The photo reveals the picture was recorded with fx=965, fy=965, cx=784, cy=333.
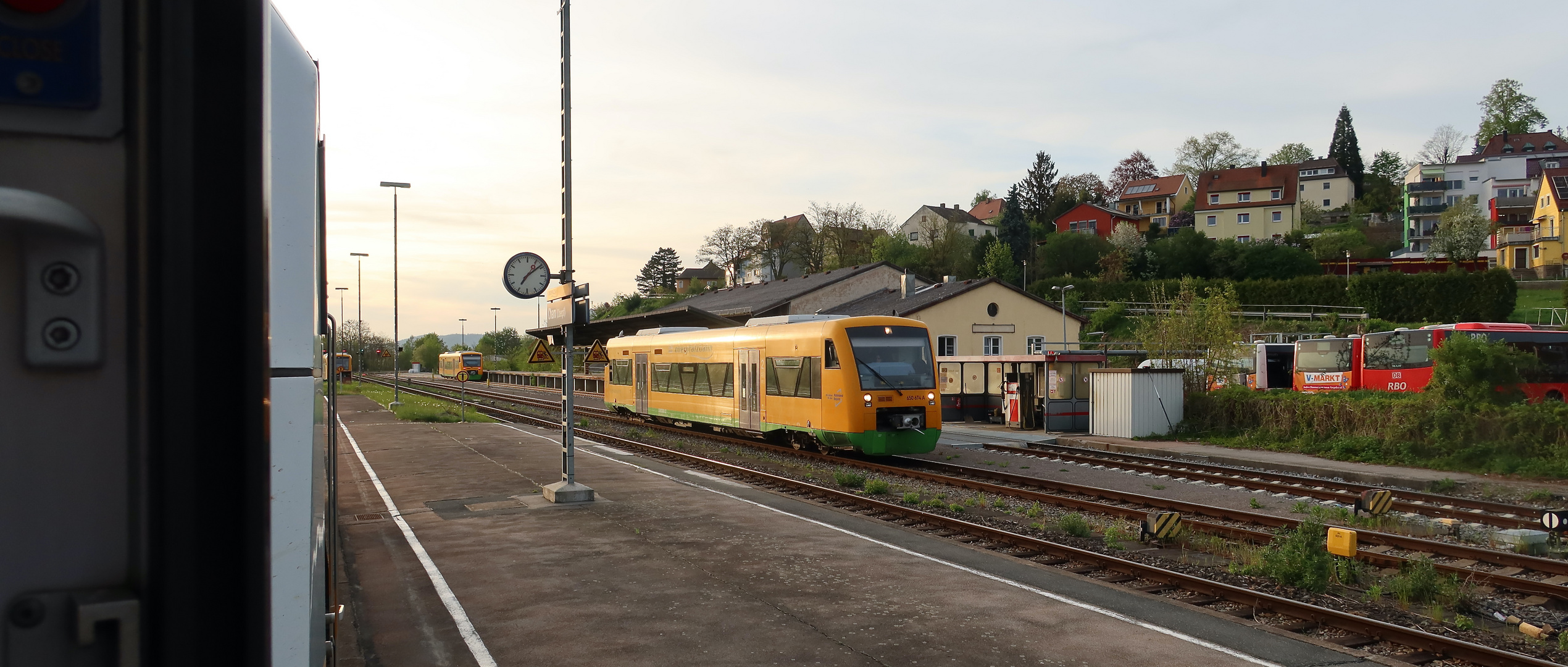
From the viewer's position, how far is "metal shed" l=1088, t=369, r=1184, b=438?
2438 centimetres

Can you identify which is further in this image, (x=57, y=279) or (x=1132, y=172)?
(x=1132, y=172)

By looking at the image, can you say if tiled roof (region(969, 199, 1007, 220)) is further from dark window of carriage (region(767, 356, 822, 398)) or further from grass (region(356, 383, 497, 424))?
dark window of carriage (region(767, 356, 822, 398))

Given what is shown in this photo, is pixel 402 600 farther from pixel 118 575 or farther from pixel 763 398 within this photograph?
pixel 763 398

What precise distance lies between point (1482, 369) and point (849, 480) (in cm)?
1280

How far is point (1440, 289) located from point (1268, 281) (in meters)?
8.29

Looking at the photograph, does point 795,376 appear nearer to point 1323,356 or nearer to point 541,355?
point 541,355

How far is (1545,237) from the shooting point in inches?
2729

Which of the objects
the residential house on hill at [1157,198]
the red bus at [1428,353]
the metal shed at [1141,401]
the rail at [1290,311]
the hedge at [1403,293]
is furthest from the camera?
the residential house on hill at [1157,198]

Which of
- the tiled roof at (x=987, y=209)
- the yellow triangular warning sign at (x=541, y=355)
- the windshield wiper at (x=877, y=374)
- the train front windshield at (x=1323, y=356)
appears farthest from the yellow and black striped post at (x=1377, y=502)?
the tiled roof at (x=987, y=209)

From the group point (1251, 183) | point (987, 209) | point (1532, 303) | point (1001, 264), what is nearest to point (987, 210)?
point (987, 209)

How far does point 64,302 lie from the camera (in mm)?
1654

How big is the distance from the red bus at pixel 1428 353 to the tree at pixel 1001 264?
35.6 m

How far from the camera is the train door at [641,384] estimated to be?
98.1 feet

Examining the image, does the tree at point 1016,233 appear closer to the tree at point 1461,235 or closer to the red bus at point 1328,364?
the tree at point 1461,235
